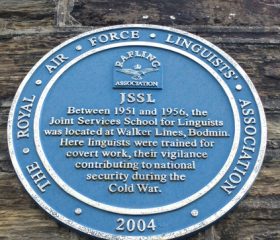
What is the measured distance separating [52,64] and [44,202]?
1.20 metres

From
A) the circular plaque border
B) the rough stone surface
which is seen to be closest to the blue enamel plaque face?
the circular plaque border

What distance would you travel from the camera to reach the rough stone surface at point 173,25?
14.1 feet

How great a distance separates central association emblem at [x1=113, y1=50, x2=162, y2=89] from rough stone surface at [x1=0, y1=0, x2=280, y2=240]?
0.47 metres

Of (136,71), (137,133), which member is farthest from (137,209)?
(136,71)

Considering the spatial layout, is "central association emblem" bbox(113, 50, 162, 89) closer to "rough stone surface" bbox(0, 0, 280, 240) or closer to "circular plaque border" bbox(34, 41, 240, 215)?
"circular plaque border" bbox(34, 41, 240, 215)

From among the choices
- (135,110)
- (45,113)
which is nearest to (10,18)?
(45,113)

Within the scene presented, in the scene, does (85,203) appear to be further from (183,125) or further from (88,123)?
(183,125)

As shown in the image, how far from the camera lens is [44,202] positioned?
4.28 m

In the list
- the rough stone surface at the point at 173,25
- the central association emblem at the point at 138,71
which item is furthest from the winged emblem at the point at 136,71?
the rough stone surface at the point at 173,25

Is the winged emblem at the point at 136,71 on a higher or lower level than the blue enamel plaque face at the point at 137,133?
higher

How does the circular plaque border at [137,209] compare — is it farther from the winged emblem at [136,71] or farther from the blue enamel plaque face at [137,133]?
the winged emblem at [136,71]

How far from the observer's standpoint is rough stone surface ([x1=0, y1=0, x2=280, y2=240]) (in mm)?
4301

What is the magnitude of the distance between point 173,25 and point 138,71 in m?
0.63

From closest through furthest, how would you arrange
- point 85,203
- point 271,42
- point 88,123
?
point 85,203
point 88,123
point 271,42
